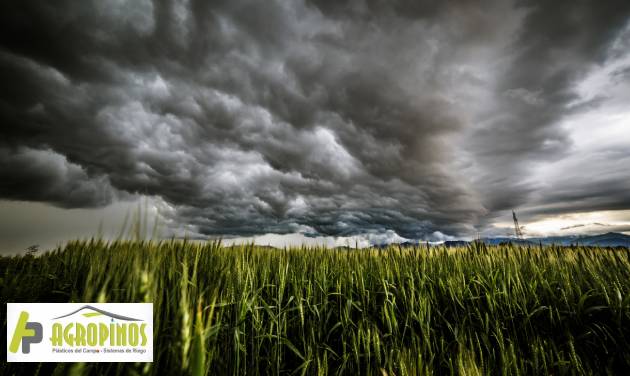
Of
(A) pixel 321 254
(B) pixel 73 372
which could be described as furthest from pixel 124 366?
(A) pixel 321 254

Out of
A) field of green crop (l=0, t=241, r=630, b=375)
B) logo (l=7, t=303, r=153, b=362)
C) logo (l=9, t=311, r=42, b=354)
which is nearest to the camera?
logo (l=7, t=303, r=153, b=362)

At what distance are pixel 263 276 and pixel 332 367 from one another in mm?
2082

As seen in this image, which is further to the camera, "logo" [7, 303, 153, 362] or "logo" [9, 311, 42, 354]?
"logo" [9, 311, 42, 354]

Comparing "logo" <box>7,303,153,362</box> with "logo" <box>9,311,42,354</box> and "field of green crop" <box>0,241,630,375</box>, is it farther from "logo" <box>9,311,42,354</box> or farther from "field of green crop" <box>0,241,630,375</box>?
A: "field of green crop" <box>0,241,630,375</box>

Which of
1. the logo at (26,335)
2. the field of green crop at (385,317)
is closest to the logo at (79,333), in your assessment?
the logo at (26,335)

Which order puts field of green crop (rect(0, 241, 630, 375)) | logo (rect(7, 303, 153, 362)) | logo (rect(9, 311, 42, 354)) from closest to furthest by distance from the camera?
1. logo (rect(7, 303, 153, 362))
2. logo (rect(9, 311, 42, 354))
3. field of green crop (rect(0, 241, 630, 375))

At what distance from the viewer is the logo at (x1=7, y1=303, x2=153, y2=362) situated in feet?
8.63

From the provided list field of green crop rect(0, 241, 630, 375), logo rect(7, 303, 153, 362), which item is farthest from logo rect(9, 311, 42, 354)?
field of green crop rect(0, 241, 630, 375)

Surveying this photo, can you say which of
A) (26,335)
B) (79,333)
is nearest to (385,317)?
(79,333)

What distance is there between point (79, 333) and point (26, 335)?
2.76ft

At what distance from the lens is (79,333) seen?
2.95 metres

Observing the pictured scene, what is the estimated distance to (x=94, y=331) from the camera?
288 cm

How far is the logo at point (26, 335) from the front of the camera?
3.16 metres

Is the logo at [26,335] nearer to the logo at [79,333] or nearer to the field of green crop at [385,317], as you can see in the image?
the logo at [79,333]
